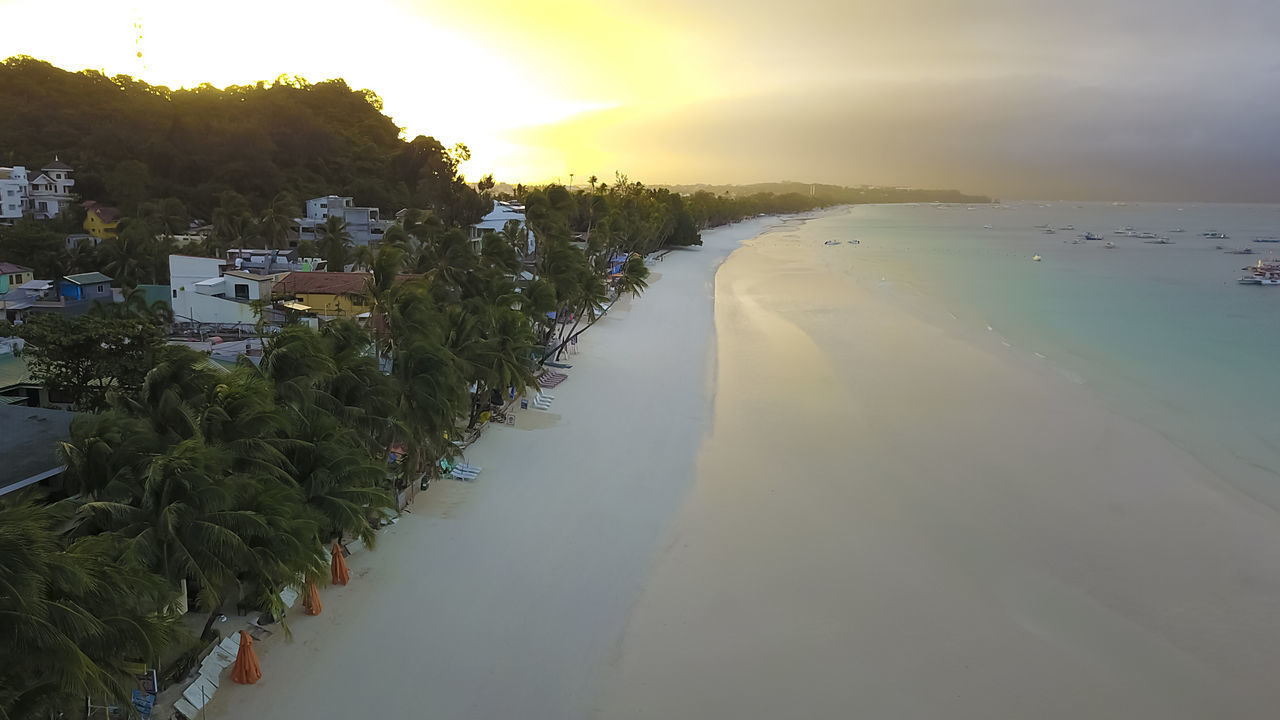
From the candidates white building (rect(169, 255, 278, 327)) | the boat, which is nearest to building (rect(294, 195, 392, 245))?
white building (rect(169, 255, 278, 327))

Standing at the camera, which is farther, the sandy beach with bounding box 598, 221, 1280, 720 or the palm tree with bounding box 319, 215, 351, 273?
the palm tree with bounding box 319, 215, 351, 273

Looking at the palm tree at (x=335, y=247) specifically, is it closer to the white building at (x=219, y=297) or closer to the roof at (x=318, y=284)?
the white building at (x=219, y=297)

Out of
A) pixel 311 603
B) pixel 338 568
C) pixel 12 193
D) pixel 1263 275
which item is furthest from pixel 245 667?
pixel 1263 275

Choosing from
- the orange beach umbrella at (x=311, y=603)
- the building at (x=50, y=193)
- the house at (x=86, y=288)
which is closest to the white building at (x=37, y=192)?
the building at (x=50, y=193)

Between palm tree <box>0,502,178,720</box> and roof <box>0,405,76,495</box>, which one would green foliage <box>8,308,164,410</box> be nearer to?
roof <box>0,405,76,495</box>

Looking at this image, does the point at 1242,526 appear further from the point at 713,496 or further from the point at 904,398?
the point at 713,496

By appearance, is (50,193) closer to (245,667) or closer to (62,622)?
(245,667)
